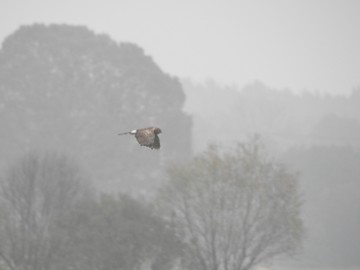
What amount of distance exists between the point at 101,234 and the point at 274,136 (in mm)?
111346

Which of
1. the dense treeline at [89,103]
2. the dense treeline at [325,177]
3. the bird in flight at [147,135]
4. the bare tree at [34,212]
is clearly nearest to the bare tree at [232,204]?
the bare tree at [34,212]

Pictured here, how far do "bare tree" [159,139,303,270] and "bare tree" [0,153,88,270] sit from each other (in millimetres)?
6606

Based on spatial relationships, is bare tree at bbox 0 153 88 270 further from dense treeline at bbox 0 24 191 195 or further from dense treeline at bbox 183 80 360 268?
dense treeline at bbox 183 80 360 268

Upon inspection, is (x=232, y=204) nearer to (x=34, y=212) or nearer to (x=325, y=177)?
(x=34, y=212)

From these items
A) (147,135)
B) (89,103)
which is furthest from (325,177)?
(147,135)

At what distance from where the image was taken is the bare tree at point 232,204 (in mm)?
33156

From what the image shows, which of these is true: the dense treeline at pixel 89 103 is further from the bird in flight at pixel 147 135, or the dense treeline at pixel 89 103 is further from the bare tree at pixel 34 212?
the bird in flight at pixel 147 135

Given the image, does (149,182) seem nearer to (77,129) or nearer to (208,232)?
(77,129)

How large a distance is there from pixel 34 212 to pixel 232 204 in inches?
501

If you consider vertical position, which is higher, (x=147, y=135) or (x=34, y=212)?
(x=147, y=135)

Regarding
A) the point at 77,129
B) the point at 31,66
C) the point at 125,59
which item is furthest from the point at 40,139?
the point at 125,59

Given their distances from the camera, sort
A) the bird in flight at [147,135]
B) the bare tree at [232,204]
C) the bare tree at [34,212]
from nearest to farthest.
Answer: the bird in flight at [147,135] < the bare tree at [34,212] < the bare tree at [232,204]

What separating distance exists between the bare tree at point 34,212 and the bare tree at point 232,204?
21.7ft

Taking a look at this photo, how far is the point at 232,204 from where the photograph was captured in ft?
109
